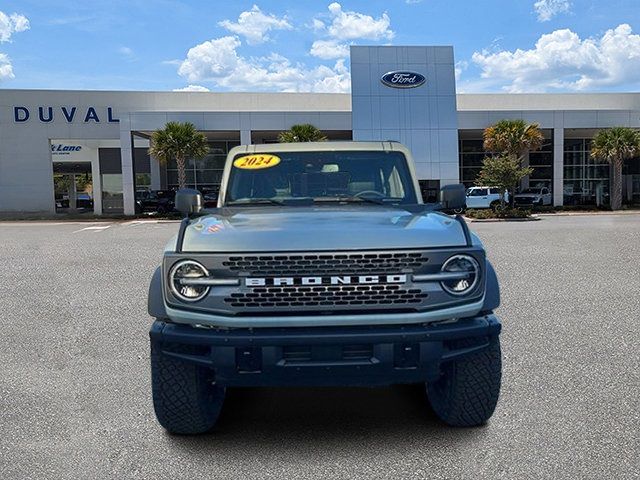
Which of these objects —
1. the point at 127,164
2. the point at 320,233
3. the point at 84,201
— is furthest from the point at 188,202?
the point at 84,201

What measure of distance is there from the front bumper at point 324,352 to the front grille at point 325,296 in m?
0.14

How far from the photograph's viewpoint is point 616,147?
35.0 metres

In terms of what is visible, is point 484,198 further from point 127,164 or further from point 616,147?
point 127,164

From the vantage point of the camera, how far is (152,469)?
3391 mm

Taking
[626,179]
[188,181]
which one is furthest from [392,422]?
[626,179]

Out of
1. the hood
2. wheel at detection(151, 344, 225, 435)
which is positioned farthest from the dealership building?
wheel at detection(151, 344, 225, 435)

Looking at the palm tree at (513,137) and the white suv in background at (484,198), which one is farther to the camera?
the white suv in background at (484,198)

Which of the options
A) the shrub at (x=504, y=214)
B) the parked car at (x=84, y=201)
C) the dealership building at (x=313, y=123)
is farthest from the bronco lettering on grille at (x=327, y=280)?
the parked car at (x=84, y=201)

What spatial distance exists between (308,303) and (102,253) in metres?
12.9

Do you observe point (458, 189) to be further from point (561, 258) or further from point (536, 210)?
point (536, 210)

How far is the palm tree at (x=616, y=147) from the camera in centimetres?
3497

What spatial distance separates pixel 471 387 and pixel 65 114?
1573 inches

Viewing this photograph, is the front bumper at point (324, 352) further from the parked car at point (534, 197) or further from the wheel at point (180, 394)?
the parked car at point (534, 197)

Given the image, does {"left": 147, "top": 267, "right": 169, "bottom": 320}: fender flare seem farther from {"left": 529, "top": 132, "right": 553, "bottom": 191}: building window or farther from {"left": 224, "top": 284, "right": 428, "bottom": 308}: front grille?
{"left": 529, "top": 132, "right": 553, "bottom": 191}: building window
